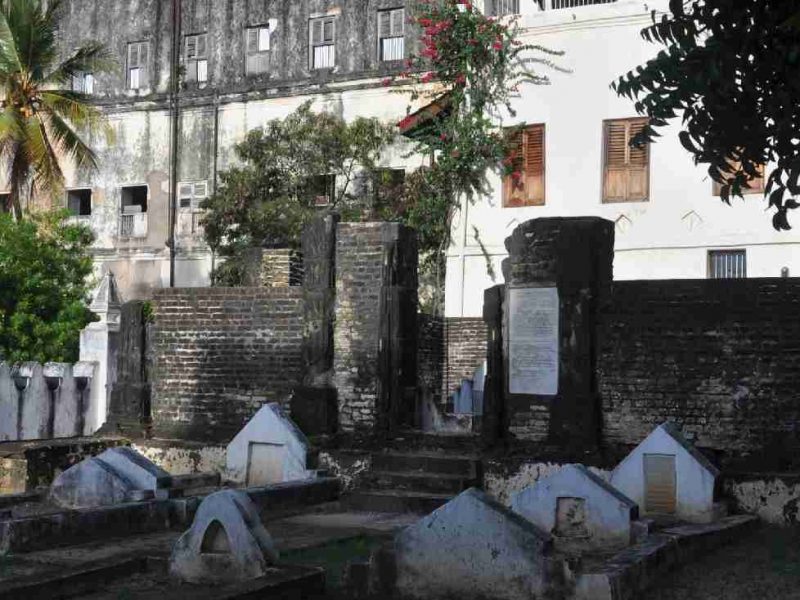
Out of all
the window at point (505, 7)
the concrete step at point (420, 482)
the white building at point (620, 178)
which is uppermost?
the window at point (505, 7)

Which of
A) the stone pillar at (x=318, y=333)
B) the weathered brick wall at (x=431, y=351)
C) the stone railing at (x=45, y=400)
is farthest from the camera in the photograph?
the weathered brick wall at (x=431, y=351)

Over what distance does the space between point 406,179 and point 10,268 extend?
8.76m

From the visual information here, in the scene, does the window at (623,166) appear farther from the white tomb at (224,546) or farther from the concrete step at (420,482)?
the white tomb at (224,546)

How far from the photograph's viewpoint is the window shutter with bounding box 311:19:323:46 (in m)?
30.8

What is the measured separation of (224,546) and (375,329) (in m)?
5.96

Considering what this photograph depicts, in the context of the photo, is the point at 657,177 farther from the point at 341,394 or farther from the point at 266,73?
the point at 266,73

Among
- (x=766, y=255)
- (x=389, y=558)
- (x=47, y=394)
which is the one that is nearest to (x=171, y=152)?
(x=47, y=394)

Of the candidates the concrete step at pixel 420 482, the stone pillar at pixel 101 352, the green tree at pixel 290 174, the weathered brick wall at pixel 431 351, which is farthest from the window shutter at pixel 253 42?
the concrete step at pixel 420 482

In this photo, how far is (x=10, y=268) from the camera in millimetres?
24688

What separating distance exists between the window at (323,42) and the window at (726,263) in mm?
12950

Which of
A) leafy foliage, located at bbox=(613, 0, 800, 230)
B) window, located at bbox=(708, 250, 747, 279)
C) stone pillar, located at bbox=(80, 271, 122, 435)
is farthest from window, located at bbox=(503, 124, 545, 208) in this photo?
leafy foliage, located at bbox=(613, 0, 800, 230)

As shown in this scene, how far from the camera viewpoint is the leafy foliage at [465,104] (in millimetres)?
22609

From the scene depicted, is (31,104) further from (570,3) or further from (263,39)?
(570,3)

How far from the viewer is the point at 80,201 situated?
114ft
